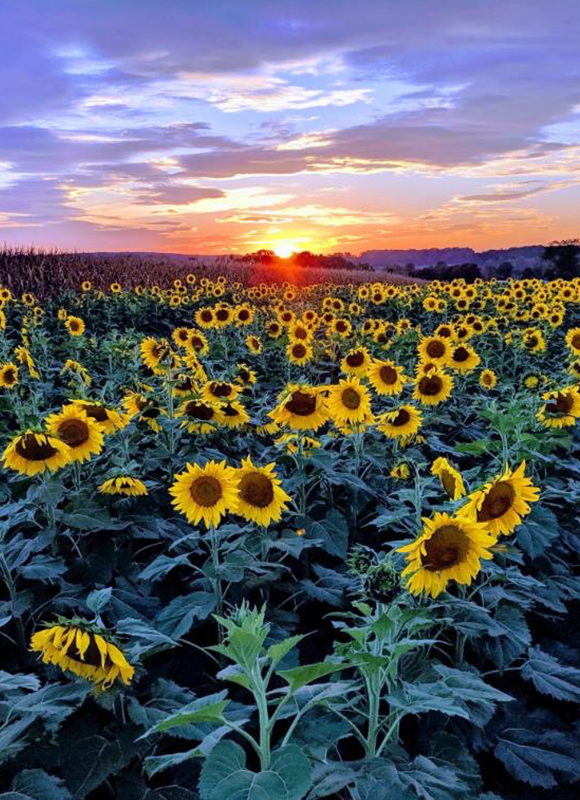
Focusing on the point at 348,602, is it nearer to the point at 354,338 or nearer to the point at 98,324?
the point at 354,338

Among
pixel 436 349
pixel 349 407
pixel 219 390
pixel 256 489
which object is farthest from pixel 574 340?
pixel 256 489

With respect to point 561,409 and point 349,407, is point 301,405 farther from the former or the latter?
point 561,409

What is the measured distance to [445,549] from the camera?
2613mm

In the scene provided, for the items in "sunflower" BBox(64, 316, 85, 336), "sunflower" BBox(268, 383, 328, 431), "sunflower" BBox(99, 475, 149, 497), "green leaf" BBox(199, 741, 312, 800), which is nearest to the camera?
"green leaf" BBox(199, 741, 312, 800)

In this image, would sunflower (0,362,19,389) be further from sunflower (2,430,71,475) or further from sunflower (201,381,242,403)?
sunflower (2,430,71,475)

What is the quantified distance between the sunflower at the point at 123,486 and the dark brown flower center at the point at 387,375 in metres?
2.50

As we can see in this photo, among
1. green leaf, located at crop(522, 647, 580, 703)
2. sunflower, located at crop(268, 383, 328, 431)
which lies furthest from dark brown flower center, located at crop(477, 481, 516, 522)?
sunflower, located at crop(268, 383, 328, 431)

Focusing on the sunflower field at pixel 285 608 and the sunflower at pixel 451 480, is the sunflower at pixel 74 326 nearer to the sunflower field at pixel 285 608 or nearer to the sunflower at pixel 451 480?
the sunflower field at pixel 285 608

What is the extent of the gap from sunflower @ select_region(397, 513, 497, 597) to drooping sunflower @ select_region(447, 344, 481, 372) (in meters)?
4.84

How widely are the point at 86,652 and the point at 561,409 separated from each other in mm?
3740

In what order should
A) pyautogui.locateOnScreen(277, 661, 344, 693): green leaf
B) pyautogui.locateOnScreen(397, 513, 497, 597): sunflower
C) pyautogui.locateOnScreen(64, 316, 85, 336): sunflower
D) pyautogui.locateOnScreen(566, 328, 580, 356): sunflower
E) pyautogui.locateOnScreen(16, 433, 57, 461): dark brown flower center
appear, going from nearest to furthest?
pyautogui.locateOnScreen(277, 661, 344, 693): green leaf → pyautogui.locateOnScreen(397, 513, 497, 597): sunflower → pyautogui.locateOnScreen(16, 433, 57, 461): dark brown flower center → pyautogui.locateOnScreen(566, 328, 580, 356): sunflower → pyautogui.locateOnScreen(64, 316, 85, 336): sunflower

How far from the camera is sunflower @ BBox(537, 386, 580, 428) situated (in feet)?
16.4

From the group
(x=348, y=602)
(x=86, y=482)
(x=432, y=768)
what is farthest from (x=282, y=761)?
(x=86, y=482)

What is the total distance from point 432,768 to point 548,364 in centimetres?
880
